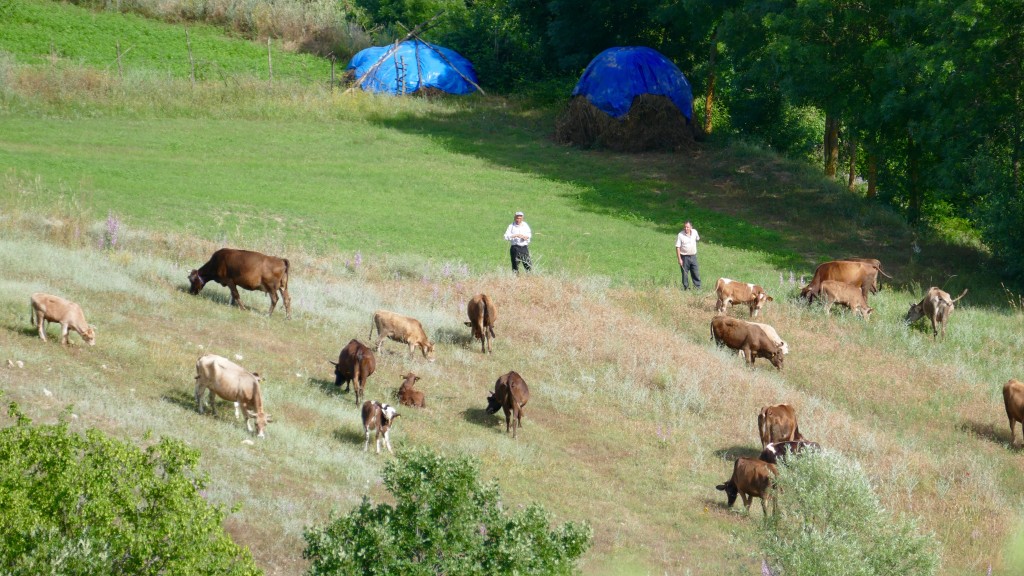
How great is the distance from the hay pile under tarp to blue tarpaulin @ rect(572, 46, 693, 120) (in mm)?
261

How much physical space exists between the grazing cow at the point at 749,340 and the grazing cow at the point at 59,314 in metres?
12.3

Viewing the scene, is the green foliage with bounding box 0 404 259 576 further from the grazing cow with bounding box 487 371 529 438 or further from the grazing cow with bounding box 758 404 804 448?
the grazing cow with bounding box 758 404 804 448

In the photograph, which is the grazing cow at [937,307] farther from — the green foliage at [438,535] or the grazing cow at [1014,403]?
the green foliage at [438,535]

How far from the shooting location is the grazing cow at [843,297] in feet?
87.7

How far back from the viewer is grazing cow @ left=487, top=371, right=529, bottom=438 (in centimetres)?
1731

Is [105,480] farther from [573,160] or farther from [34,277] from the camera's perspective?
[573,160]

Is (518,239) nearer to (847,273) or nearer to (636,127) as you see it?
(847,273)

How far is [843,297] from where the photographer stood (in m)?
26.8

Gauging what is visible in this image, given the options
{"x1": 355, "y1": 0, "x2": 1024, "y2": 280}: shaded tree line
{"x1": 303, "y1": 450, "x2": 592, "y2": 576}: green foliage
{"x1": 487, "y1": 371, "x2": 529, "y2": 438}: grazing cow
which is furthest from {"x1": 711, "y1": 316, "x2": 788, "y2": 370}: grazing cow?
{"x1": 303, "y1": 450, "x2": 592, "y2": 576}: green foliage

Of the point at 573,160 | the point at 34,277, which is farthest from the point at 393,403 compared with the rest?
the point at 573,160

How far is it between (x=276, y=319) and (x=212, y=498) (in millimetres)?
9451

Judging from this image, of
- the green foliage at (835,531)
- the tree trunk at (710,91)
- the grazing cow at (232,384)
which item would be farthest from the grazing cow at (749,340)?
the tree trunk at (710,91)

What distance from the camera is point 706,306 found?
85.7 ft

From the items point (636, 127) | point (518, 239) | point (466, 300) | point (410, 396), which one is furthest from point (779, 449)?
point (636, 127)
